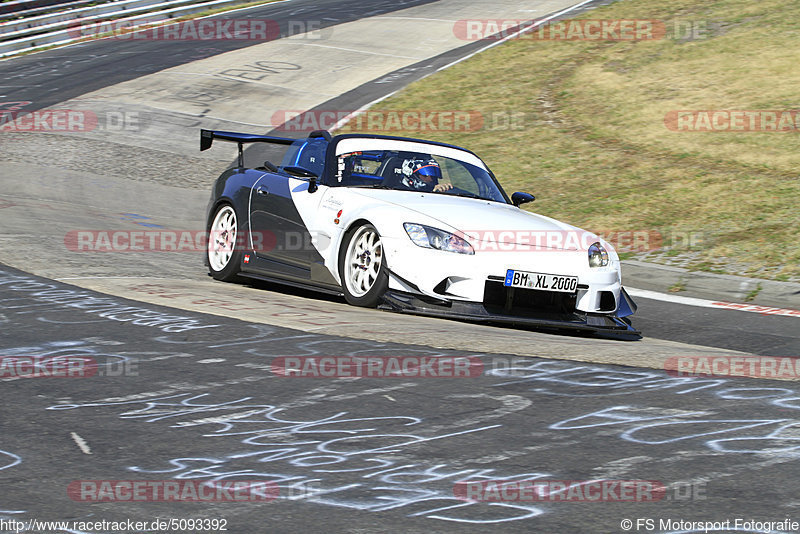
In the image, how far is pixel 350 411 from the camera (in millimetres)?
5074

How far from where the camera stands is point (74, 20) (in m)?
31.2

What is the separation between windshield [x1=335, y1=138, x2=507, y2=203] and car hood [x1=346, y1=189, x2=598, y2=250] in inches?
9.1

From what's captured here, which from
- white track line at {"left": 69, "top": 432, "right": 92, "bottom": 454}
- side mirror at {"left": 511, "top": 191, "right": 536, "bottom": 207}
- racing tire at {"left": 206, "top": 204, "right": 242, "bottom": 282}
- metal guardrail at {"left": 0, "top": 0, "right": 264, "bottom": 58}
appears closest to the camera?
white track line at {"left": 69, "top": 432, "right": 92, "bottom": 454}

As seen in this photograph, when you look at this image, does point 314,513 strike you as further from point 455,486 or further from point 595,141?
point 595,141

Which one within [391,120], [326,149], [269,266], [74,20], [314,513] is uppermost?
[74,20]

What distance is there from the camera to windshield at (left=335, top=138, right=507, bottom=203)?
869 cm

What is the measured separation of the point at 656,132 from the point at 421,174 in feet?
30.4

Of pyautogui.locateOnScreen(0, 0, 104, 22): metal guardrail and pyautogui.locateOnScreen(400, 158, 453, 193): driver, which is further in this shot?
pyautogui.locateOnScreen(0, 0, 104, 22): metal guardrail

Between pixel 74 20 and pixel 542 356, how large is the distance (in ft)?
92.1

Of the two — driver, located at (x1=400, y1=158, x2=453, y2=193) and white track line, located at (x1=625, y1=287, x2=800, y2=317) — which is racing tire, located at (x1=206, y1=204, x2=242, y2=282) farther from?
white track line, located at (x1=625, y1=287, x2=800, y2=317)

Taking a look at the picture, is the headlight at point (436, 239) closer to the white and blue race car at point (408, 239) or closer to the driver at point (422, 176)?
the white and blue race car at point (408, 239)

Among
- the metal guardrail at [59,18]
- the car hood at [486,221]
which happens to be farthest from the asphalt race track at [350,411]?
the metal guardrail at [59,18]

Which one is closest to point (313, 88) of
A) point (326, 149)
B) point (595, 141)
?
point (595, 141)

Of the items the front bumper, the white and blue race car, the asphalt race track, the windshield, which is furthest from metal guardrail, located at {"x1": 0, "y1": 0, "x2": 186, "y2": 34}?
the front bumper
